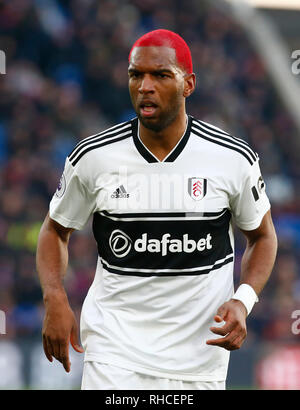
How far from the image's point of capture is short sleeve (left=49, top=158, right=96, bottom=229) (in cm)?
404

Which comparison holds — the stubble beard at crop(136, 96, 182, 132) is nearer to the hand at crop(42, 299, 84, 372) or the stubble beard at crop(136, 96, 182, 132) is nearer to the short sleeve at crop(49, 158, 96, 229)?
the short sleeve at crop(49, 158, 96, 229)

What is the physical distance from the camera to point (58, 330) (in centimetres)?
377

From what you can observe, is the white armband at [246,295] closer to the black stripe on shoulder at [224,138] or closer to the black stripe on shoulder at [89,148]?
the black stripe on shoulder at [224,138]

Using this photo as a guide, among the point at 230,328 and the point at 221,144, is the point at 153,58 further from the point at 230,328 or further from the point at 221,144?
the point at 230,328

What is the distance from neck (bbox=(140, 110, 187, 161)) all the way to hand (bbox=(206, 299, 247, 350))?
0.79 m

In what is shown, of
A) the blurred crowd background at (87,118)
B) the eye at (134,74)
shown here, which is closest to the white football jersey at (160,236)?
the eye at (134,74)

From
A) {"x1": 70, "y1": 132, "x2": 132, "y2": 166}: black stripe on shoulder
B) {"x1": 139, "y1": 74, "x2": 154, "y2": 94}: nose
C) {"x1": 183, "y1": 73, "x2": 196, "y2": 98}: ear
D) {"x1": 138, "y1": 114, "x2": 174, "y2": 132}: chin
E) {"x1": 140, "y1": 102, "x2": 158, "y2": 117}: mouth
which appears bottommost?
{"x1": 70, "y1": 132, "x2": 132, "y2": 166}: black stripe on shoulder

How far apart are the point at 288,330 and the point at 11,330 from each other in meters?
3.27

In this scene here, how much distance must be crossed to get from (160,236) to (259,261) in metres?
0.56

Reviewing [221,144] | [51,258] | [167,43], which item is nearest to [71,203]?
[51,258]

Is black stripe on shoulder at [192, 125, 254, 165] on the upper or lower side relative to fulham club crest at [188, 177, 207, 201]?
upper

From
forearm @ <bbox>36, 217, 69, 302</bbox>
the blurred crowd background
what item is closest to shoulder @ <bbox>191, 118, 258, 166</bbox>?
forearm @ <bbox>36, 217, 69, 302</bbox>

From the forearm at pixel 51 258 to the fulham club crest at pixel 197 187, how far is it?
2.31ft
